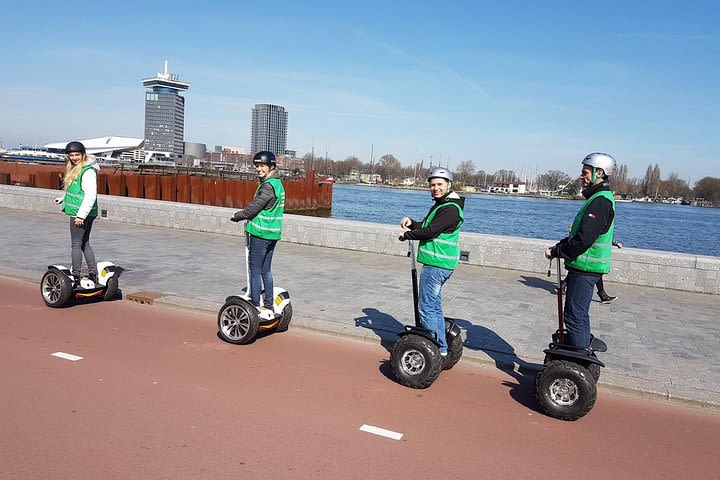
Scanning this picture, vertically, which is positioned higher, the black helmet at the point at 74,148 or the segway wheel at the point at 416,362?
the black helmet at the point at 74,148

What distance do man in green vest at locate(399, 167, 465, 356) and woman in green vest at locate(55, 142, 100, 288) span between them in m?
4.27

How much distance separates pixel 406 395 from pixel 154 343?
9.06 feet

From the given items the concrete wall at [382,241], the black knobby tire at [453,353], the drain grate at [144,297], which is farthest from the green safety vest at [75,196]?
the concrete wall at [382,241]

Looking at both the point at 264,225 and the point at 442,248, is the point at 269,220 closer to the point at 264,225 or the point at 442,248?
the point at 264,225

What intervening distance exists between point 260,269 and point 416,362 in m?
2.16

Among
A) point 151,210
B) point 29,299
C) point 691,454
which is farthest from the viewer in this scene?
point 151,210

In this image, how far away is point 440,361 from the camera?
4957 millimetres

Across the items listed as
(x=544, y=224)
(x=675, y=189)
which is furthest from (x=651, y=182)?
(x=544, y=224)

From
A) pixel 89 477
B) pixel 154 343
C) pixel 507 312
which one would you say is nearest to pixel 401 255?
pixel 507 312

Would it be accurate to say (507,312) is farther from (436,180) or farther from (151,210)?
(151,210)

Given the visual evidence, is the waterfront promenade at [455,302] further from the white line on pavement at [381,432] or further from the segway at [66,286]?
the white line on pavement at [381,432]

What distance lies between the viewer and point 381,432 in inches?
163

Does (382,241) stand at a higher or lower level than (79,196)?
lower

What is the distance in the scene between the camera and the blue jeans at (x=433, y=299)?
5.08 meters
